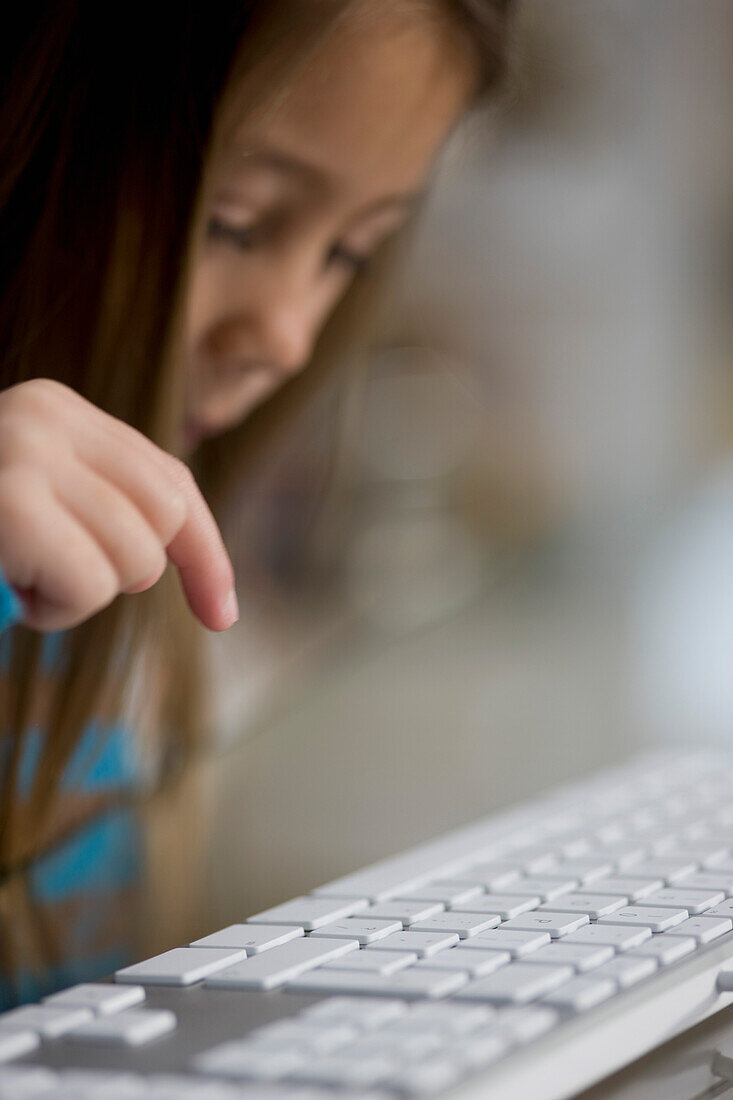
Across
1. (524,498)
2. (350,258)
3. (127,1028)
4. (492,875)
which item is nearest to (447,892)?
(492,875)

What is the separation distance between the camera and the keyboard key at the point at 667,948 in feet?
0.74

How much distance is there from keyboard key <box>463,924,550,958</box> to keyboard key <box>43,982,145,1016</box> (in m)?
0.07

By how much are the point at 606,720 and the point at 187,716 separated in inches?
13.0

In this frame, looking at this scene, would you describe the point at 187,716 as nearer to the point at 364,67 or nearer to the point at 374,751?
the point at 374,751

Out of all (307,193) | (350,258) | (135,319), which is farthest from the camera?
(350,258)

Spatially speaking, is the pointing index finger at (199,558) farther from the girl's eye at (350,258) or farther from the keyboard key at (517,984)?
the girl's eye at (350,258)

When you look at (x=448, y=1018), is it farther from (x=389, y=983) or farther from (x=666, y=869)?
(x=666, y=869)

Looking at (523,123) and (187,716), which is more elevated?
(523,123)

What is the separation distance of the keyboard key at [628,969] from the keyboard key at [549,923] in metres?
0.02

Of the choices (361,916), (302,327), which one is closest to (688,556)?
(302,327)

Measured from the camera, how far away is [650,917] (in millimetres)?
258

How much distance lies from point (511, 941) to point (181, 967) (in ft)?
0.22

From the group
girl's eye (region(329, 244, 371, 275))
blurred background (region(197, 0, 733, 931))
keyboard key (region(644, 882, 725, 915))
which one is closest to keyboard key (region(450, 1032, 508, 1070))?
keyboard key (region(644, 882, 725, 915))

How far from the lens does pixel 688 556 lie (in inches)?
39.3
